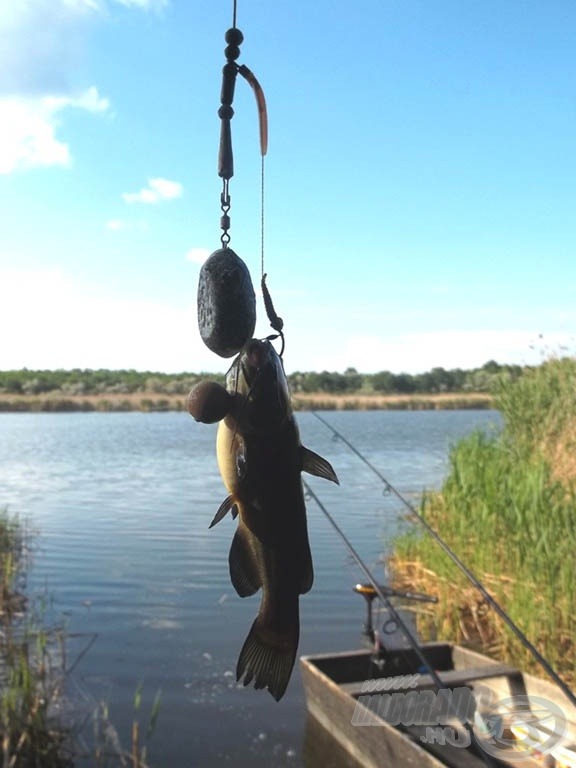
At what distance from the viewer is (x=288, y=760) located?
906 centimetres

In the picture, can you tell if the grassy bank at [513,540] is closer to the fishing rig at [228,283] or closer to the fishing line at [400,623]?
the fishing line at [400,623]

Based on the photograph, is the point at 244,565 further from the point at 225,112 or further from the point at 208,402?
the point at 225,112

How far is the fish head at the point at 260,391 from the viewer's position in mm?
2051

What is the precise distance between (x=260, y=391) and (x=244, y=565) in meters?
0.47

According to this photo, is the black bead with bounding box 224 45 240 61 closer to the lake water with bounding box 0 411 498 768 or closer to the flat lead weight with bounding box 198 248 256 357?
the flat lead weight with bounding box 198 248 256 357

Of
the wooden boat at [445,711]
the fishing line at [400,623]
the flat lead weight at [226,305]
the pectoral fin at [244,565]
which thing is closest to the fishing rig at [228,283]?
the flat lead weight at [226,305]

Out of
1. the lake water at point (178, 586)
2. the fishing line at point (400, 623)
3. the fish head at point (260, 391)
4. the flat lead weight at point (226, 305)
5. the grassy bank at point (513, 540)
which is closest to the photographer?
the fish head at point (260, 391)

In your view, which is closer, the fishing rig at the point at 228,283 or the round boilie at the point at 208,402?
the round boilie at the point at 208,402

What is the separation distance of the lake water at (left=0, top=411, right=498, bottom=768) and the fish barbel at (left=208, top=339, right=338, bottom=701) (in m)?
7.80

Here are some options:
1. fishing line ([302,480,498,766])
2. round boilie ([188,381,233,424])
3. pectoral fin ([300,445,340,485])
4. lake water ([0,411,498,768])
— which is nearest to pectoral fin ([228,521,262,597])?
pectoral fin ([300,445,340,485])

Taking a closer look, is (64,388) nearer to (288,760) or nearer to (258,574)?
(288,760)

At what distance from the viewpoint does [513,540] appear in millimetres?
10297

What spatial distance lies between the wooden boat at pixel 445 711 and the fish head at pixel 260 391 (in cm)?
535

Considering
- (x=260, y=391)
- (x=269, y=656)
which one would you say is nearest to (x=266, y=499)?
(x=260, y=391)
